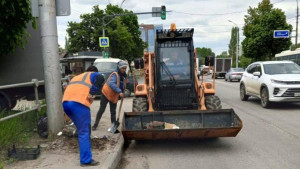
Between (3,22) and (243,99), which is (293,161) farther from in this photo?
(243,99)

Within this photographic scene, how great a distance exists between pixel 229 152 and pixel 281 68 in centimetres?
719

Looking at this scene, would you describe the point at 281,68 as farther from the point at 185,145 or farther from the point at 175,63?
the point at 185,145

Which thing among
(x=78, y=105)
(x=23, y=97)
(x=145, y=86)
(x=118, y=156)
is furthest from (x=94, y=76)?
(x=23, y=97)

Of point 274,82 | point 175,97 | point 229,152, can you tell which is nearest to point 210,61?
point 175,97

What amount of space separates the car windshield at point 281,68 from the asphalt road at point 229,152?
3958mm

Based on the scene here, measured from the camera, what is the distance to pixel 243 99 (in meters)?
14.7

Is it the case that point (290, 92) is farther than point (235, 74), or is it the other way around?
point (235, 74)

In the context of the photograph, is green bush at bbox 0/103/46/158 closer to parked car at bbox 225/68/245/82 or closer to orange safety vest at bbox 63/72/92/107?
orange safety vest at bbox 63/72/92/107

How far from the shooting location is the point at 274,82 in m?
11.5

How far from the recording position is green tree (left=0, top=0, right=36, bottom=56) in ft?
23.9

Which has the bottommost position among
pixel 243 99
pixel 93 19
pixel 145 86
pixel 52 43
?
pixel 243 99

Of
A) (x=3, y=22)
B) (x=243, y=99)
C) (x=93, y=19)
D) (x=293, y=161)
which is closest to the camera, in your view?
(x=293, y=161)

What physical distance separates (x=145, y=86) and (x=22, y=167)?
4.31m

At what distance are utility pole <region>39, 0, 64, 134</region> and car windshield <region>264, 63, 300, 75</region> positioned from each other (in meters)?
8.28
